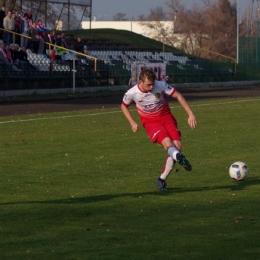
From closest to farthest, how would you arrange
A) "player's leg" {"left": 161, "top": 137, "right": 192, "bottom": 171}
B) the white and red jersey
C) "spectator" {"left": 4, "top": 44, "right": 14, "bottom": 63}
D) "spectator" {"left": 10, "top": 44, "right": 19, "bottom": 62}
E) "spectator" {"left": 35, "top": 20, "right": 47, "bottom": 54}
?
"player's leg" {"left": 161, "top": 137, "right": 192, "bottom": 171}
the white and red jersey
"spectator" {"left": 4, "top": 44, "right": 14, "bottom": 63}
"spectator" {"left": 10, "top": 44, "right": 19, "bottom": 62}
"spectator" {"left": 35, "top": 20, "right": 47, "bottom": 54}

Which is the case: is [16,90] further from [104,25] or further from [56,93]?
[104,25]

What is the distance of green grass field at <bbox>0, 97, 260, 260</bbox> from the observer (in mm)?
7059

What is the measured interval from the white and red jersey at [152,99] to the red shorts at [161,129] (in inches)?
2.9

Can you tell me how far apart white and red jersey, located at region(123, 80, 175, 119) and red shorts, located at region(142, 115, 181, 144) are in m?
0.07

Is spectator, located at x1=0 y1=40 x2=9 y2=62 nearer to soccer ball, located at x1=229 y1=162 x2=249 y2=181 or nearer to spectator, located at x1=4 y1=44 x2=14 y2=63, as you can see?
spectator, located at x1=4 y1=44 x2=14 y2=63

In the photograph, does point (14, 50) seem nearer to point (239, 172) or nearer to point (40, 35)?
point (40, 35)

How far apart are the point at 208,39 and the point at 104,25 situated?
54858 mm

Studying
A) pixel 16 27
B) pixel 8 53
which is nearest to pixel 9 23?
pixel 16 27

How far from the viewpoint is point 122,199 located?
9.70 m

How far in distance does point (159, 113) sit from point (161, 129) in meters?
0.26

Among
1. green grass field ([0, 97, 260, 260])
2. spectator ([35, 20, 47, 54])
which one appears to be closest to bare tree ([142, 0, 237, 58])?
spectator ([35, 20, 47, 54])

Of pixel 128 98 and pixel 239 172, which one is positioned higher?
pixel 128 98

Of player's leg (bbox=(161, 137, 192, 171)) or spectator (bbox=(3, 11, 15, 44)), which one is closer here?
player's leg (bbox=(161, 137, 192, 171))

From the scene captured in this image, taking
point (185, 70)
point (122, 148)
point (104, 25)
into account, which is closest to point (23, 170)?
point (122, 148)
